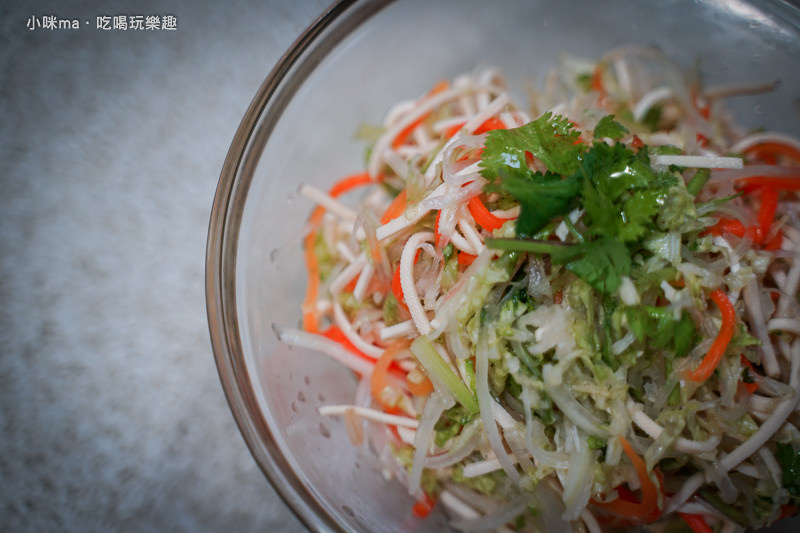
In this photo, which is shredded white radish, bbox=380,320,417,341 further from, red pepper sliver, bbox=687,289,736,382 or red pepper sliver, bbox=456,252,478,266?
red pepper sliver, bbox=687,289,736,382

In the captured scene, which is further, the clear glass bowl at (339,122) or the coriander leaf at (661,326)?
the clear glass bowl at (339,122)

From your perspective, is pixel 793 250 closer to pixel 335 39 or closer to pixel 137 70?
pixel 335 39

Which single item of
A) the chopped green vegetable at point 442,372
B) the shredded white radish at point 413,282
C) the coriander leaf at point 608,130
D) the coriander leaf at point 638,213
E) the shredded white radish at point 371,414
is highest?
the coriander leaf at point 608,130

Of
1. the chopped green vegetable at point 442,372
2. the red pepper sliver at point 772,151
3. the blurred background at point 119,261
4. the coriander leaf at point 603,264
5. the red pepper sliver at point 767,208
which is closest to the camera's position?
the coriander leaf at point 603,264

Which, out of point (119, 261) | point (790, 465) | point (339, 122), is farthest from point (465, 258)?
point (119, 261)

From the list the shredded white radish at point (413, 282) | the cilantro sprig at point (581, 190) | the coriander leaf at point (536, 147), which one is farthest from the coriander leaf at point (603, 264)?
the shredded white radish at point (413, 282)

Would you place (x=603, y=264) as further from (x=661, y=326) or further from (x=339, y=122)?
(x=339, y=122)

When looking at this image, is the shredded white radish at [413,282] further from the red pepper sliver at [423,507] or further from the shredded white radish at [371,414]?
the red pepper sliver at [423,507]

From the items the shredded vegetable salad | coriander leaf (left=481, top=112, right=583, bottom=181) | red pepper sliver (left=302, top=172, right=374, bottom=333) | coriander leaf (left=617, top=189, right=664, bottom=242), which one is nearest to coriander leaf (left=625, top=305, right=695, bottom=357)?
the shredded vegetable salad
